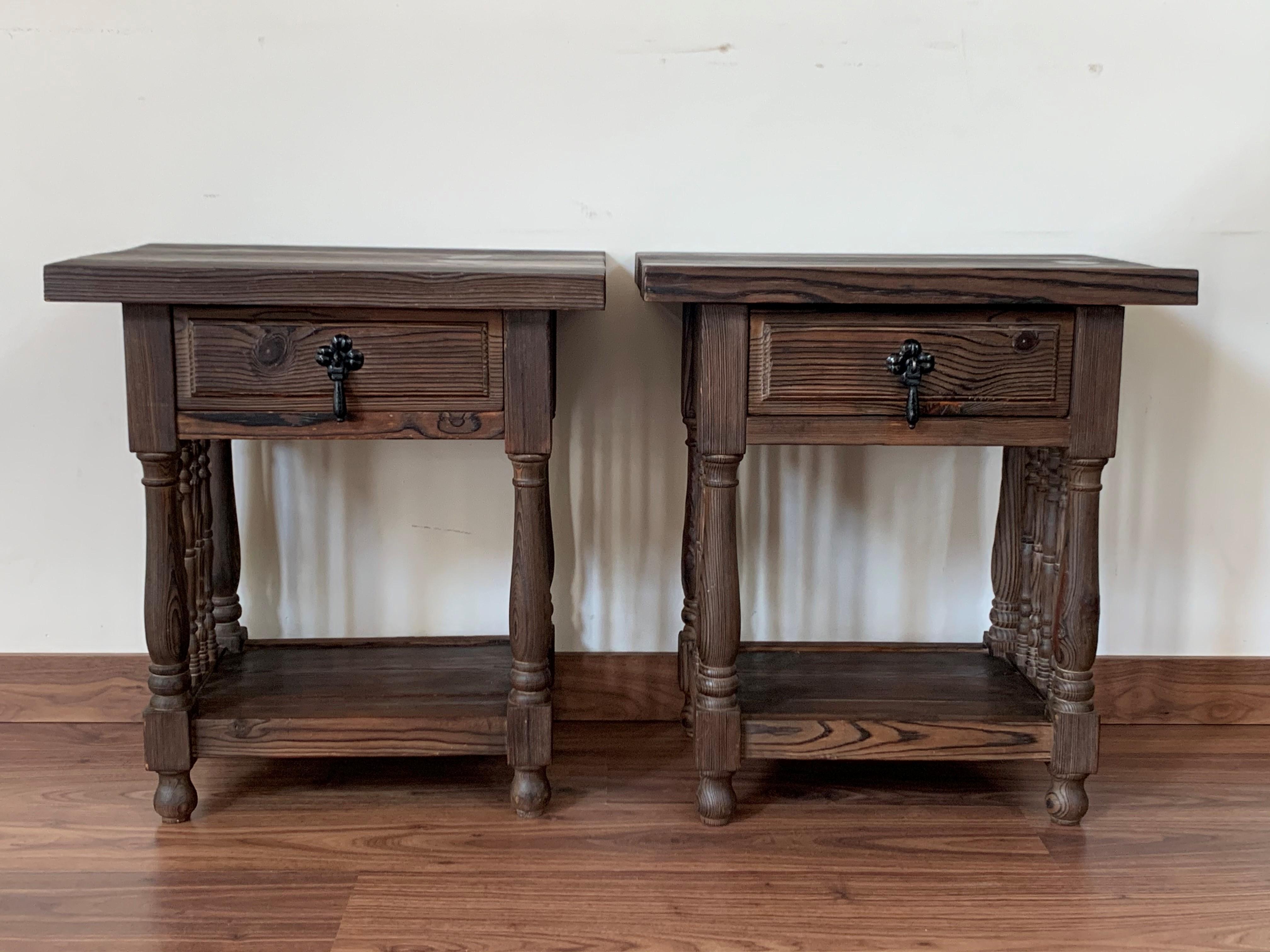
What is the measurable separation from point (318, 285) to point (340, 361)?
107 millimetres

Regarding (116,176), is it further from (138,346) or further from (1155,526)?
(1155,526)

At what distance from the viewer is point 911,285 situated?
1.64 metres

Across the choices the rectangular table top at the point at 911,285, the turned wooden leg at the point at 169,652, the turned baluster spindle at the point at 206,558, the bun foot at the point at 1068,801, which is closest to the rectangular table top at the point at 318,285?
the rectangular table top at the point at 911,285

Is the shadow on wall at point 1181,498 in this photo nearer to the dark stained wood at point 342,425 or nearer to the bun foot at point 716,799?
the bun foot at point 716,799

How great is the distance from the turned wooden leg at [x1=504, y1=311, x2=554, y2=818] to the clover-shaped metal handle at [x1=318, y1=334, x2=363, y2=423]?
21 centimetres

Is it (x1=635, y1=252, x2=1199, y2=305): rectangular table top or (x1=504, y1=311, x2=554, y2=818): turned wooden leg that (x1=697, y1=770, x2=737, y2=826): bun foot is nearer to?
(x1=504, y1=311, x2=554, y2=818): turned wooden leg

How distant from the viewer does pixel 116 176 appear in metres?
2.04

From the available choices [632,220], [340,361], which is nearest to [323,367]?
[340,361]

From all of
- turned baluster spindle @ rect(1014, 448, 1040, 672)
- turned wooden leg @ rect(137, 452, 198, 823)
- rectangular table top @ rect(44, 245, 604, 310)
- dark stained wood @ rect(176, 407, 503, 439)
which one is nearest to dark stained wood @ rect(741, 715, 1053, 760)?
turned baluster spindle @ rect(1014, 448, 1040, 672)

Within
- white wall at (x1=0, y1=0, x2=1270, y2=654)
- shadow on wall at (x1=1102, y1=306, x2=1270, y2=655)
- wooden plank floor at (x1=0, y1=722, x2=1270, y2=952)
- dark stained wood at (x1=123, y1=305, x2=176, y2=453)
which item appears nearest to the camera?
wooden plank floor at (x1=0, y1=722, x2=1270, y2=952)

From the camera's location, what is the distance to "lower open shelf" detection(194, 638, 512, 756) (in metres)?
1.81

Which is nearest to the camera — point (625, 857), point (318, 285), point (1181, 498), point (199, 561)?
point (318, 285)

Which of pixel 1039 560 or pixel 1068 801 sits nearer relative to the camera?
pixel 1068 801

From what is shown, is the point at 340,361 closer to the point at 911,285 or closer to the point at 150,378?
the point at 150,378
